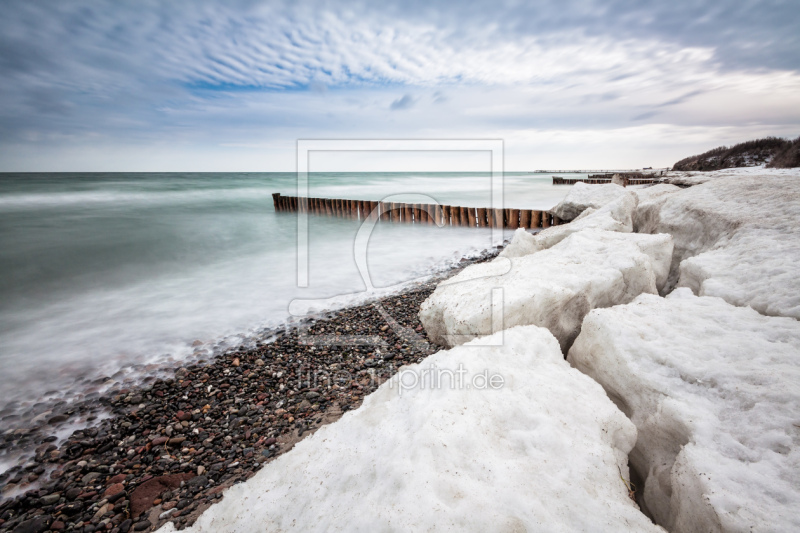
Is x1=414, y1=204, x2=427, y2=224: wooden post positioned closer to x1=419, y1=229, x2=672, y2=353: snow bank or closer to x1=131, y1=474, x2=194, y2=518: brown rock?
x1=419, y1=229, x2=672, y2=353: snow bank

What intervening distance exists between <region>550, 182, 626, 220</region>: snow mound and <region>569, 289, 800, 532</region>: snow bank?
10643mm

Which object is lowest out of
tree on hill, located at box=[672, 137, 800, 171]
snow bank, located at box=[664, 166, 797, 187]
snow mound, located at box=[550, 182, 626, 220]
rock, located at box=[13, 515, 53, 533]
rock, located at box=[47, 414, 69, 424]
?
rock, located at box=[13, 515, 53, 533]

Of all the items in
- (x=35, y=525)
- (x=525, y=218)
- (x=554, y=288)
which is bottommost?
(x=35, y=525)

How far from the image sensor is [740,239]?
13.1ft

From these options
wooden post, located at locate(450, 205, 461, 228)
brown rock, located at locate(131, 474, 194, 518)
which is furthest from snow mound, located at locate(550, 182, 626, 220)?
brown rock, located at locate(131, 474, 194, 518)

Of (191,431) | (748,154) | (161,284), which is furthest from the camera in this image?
(748,154)

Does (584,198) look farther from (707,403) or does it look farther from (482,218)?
(707,403)

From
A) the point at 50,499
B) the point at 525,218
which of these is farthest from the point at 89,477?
the point at 525,218

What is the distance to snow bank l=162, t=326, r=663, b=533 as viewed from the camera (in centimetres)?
156

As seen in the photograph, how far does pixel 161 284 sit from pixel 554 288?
9855 mm

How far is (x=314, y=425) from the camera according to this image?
145 inches

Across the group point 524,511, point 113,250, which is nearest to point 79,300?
point 113,250

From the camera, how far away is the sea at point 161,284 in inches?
219

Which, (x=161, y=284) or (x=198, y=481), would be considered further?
(x=161, y=284)
